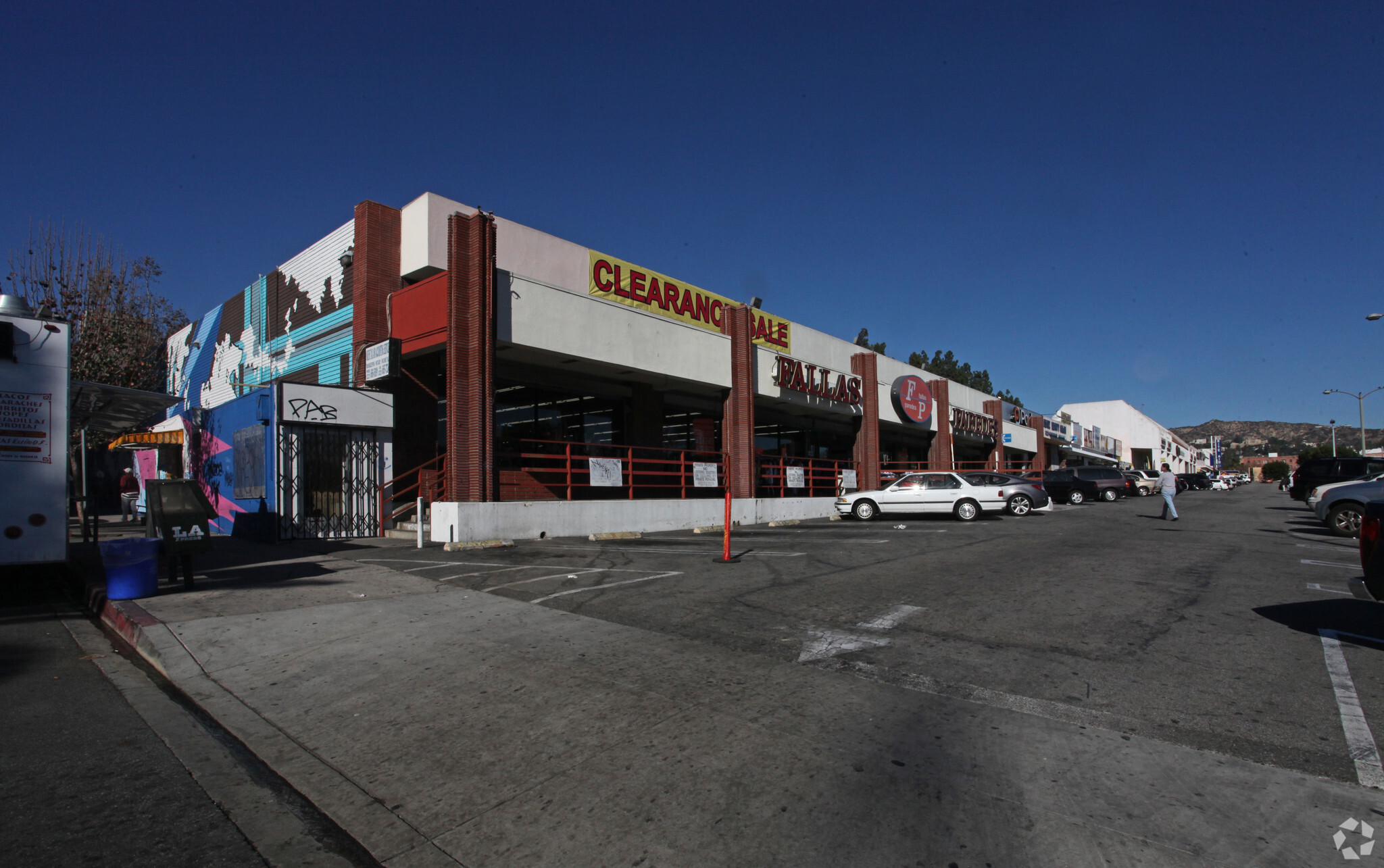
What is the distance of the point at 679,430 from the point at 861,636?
20.0 metres

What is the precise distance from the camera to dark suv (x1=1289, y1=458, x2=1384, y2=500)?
2319cm

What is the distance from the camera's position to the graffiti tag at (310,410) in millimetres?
15648

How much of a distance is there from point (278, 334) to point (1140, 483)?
46352 millimetres

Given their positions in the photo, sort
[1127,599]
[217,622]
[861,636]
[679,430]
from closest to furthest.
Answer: [861,636] < [217,622] < [1127,599] < [679,430]

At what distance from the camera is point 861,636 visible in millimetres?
6562

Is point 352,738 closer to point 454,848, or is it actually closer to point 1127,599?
point 454,848

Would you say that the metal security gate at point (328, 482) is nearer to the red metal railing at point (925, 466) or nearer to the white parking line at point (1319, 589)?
the white parking line at point (1319, 589)

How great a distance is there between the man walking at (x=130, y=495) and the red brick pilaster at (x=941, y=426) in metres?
32.0

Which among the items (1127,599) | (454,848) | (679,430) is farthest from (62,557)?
(679,430)

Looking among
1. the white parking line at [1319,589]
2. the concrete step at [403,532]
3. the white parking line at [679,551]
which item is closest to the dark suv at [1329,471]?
the white parking line at [1319,589]

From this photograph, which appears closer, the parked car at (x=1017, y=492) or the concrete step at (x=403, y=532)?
the concrete step at (x=403, y=532)

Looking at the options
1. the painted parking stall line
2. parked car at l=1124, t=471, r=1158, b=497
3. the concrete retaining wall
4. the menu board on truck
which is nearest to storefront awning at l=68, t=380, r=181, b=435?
the menu board on truck

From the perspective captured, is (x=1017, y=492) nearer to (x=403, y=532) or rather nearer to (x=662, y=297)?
(x=662, y=297)

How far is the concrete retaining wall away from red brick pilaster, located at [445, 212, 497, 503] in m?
0.45
